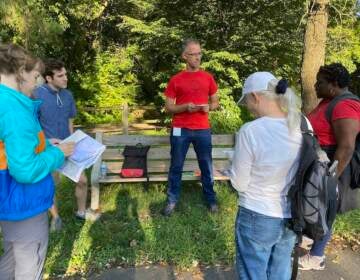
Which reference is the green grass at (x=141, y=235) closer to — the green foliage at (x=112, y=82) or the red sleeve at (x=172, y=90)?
the red sleeve at (x=172, y=90)

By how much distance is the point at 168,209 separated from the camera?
510 centimetres

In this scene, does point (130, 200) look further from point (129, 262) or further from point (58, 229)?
point (129, 262)

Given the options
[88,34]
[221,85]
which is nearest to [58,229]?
[221,85]

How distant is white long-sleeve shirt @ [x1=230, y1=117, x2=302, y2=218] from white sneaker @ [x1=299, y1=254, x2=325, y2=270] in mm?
1753

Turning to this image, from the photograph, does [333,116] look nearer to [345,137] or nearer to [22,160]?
[345,137]

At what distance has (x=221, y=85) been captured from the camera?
13.0 m

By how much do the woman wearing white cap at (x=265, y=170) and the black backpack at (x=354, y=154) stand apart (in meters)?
1.15

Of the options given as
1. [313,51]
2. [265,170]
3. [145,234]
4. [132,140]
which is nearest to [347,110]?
[265,170]

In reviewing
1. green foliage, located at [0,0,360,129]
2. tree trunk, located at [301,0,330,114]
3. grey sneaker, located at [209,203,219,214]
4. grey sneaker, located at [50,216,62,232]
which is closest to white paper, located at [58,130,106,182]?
grey sneaker, located at [50,216,62,232]

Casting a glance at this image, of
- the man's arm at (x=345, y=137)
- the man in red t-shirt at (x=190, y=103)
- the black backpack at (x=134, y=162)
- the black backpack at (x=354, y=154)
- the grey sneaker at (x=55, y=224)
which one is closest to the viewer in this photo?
the man's arm at (x=345, y=137)

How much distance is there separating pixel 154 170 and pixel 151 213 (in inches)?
32.9

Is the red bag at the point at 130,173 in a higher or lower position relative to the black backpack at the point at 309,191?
lower

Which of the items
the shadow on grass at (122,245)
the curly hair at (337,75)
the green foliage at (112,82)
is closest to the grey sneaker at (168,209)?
the shadow on grass at (122,245)

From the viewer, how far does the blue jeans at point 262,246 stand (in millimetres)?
2465
